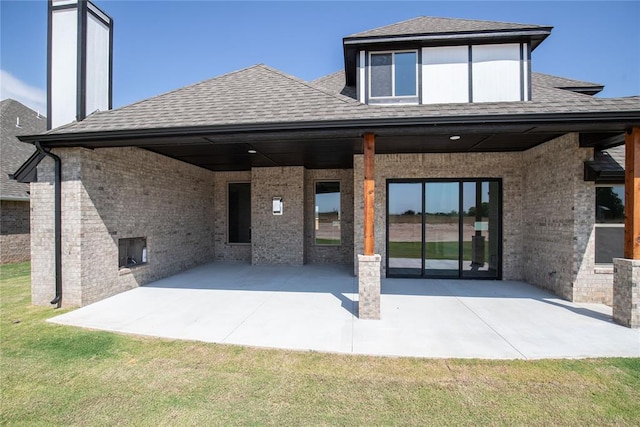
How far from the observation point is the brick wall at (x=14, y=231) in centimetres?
1054

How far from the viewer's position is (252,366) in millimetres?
3613

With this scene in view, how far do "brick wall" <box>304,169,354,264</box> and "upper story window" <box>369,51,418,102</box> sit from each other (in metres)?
3.97

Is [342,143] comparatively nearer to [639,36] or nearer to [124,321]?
[124,321]

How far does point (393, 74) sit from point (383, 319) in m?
5.64

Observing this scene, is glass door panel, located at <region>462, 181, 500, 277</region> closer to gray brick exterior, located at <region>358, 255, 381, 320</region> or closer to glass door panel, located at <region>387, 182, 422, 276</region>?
glass door panel, located at <region>387, 182, 422, 276</region>

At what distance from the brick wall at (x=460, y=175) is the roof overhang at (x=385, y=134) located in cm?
44

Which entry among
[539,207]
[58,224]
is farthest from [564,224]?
[58,224]

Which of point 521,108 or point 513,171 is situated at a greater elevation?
point 521,108

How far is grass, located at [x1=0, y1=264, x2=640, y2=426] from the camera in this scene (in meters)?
2.72

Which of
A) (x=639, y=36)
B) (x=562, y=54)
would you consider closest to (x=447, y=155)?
(x=562, y=54)

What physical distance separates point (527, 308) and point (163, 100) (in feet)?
30.1

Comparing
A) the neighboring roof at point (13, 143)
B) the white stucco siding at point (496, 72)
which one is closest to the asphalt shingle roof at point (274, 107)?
the white stucco siding at point (496, 72)

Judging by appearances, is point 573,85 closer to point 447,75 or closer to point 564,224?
point 447,75

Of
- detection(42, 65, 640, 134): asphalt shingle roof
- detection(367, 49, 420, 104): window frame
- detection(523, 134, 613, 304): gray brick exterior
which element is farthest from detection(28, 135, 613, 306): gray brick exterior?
detection(367, 49, 420, 104): window frame
